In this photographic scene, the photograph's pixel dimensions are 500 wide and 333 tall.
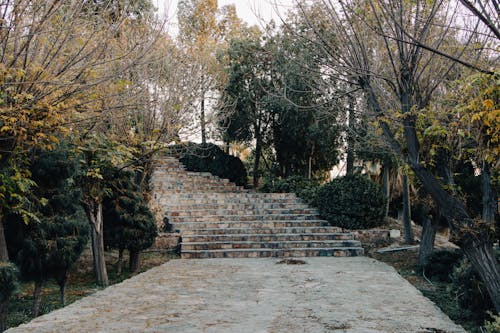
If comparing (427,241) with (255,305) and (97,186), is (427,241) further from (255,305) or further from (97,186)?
(97,186)

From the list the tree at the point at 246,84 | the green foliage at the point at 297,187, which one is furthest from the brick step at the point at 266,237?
the tree at the point at 246,84

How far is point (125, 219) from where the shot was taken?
1059cm

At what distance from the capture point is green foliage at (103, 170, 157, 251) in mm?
10562

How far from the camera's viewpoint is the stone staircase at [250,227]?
12.5 metres

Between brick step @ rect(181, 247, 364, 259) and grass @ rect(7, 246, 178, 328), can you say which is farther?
brick step @ rect(181, 247, 364, 259)

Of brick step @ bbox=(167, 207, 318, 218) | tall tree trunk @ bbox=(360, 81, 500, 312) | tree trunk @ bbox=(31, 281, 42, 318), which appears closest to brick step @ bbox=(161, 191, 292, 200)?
brick step @ bbox=(167, 207, 318, 218)

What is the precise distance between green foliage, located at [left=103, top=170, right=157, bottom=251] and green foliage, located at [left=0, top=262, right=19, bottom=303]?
4381mm

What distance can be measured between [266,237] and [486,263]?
8.00 metres

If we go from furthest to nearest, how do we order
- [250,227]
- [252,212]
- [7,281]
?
[252,212] → [250,227] → [7,281]

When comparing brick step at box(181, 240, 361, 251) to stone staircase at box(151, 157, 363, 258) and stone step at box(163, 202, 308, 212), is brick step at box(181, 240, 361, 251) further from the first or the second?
stone step at box(163, 202, 308, 212)

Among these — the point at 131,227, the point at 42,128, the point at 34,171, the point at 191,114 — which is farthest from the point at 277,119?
the point at 42,128

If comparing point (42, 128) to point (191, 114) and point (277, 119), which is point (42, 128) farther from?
point (277, 119)

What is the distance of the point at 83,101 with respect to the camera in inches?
234

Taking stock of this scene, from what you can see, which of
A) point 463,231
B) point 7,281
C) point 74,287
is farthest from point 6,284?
point 463,231
